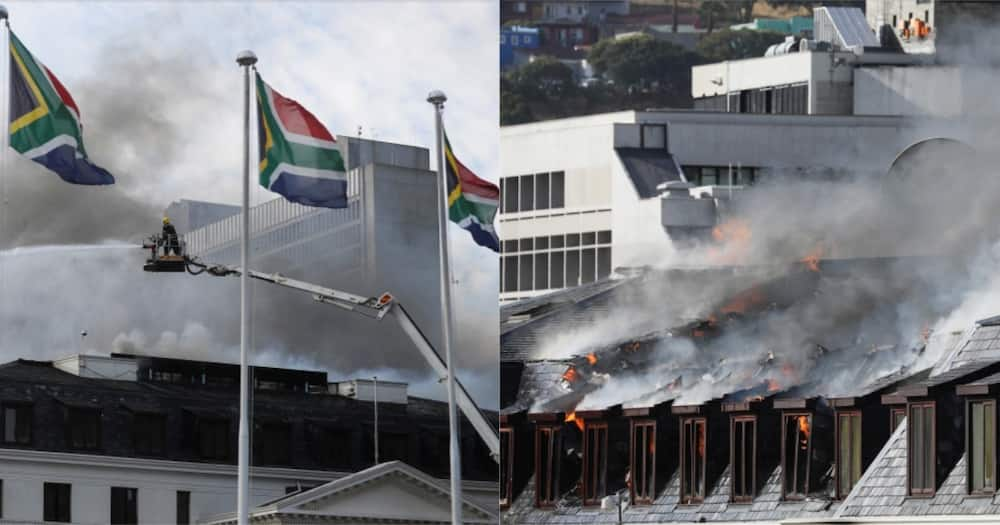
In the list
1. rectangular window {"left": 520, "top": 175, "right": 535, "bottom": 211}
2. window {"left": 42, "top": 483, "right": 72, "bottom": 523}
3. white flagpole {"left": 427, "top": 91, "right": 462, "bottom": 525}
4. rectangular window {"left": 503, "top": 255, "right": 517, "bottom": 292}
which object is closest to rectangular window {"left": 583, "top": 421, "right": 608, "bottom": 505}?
white flagpole {"left": 427, "top": 91, "right": 462, "bottom": 525}

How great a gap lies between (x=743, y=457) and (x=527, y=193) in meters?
8.31

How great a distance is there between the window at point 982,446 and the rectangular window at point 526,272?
477 inches

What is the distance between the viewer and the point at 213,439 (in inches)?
2283

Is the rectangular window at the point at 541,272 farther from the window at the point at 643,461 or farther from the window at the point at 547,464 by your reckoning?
the window at the point at 643,461

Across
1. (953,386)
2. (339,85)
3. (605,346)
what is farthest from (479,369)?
(953,386)

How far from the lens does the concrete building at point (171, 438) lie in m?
56.6

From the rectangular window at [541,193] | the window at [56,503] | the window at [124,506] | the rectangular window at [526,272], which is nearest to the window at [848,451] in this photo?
the rectangular window at [526,272]

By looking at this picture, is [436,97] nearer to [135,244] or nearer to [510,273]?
[510,273]

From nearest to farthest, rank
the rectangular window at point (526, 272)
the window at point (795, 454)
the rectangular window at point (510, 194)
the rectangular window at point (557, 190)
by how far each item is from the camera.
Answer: the window at point (795, 454), the rectangular window at point (557, 190), the rectangular window at point (526, 272), the rectangular window at point (510, 194)

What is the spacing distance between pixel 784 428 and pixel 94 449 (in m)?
14.0

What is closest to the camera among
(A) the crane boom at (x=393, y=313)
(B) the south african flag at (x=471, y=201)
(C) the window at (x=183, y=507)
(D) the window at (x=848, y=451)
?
(D) the window at (x=848, y=451)

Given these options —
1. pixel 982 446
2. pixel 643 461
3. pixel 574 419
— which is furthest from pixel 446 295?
pixel 982 446

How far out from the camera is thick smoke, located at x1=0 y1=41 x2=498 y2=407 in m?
57.1

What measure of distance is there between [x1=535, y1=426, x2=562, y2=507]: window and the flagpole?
7.05m
